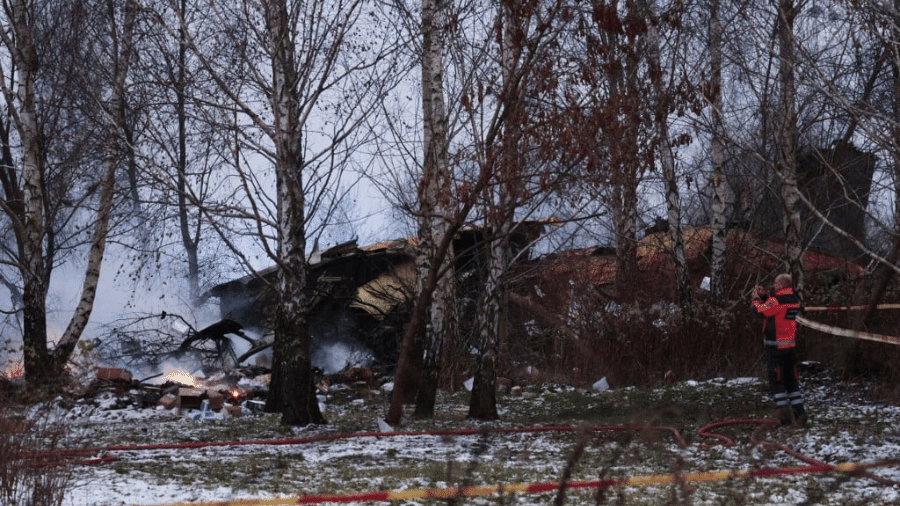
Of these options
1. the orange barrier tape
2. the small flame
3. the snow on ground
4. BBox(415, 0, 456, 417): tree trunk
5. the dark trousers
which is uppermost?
BBox(415, 0, 456, 417): tree trunk

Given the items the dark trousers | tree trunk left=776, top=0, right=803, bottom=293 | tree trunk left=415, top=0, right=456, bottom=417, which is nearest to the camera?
the dark trousers

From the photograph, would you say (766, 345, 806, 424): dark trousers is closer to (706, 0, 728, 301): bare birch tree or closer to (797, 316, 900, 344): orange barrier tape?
(797, 316, 900, 344): orange barrier tape

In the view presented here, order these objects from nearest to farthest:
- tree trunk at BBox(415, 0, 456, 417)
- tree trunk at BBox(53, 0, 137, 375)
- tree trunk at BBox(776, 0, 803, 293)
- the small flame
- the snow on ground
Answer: the snow on ground, tree trunk at BBox(415, 0, 456, 417), tree trunk at BBox(776, 0, 803, 293), tree trunk at BBox(53, 0, 137, 375), the small flame

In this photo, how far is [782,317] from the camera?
977 cm

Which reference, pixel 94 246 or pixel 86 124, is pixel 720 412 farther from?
pixel 86 124

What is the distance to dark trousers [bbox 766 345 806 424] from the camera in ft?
31.8

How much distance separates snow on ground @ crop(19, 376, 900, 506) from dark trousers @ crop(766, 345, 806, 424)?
0.88 feet

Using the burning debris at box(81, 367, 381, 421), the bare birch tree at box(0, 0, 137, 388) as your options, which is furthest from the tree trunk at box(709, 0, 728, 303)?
the bare birch tree at box(0, 0, 137, 388)

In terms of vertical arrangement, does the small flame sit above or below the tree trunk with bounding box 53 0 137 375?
below

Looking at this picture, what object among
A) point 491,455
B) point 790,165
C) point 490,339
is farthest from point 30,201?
point 790,165

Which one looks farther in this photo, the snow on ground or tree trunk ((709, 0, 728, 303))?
tree trunk ((709, 0, 728, 303))

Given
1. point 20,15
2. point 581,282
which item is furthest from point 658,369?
point 20,15

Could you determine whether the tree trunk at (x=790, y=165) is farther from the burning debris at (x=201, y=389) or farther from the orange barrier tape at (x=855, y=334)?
the burning debris at (x=201, y=389)

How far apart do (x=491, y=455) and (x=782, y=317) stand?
3.46m
